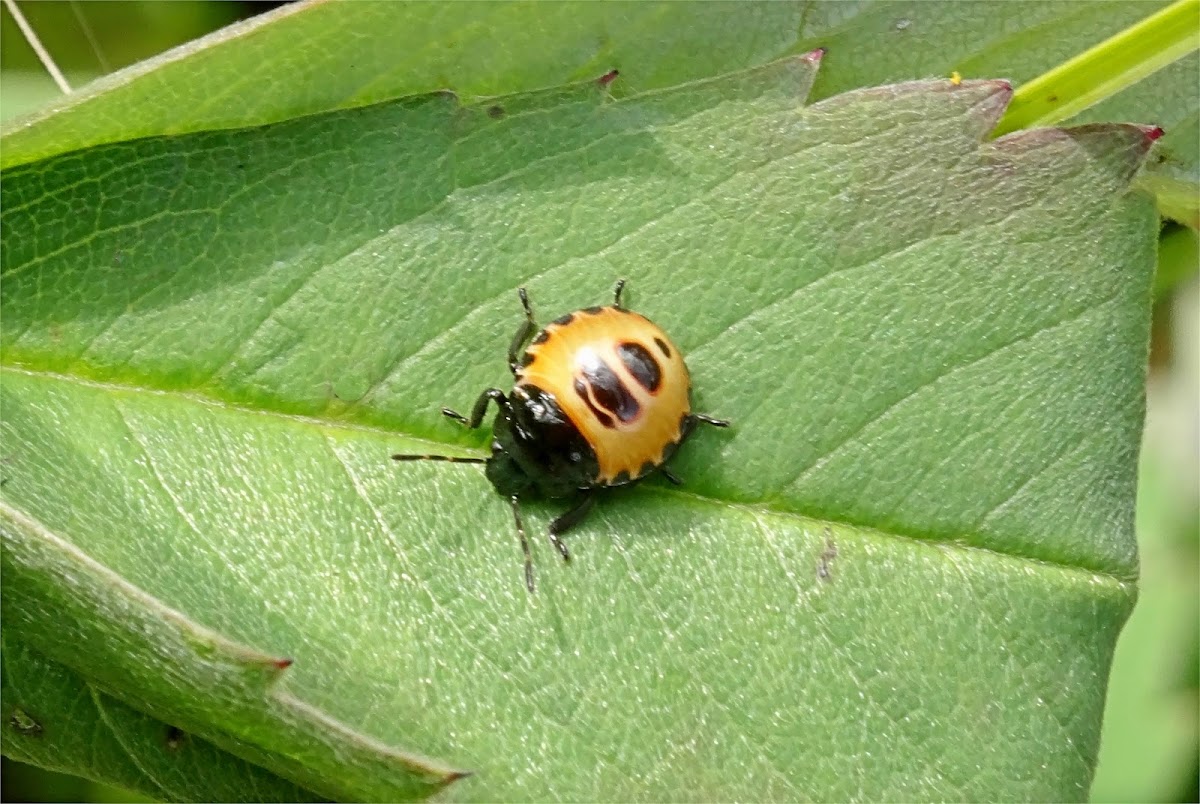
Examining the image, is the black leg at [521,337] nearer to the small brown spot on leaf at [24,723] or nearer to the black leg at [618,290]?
the black leg at [618,290]

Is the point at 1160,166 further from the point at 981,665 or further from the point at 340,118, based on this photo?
the point at 340,118

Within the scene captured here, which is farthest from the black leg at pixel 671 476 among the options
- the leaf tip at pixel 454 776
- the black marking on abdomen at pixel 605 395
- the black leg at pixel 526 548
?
the leaf tip at pixel 454 776

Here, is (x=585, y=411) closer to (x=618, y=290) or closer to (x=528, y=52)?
(x=618, y=290)

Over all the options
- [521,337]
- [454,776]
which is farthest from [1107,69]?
[454,776]

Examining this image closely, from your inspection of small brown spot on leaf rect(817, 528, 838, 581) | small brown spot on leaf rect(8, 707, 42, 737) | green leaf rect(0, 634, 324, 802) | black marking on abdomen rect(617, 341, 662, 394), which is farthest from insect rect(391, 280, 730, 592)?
small brown spot on leaf rect(8, 707, 42, 737)

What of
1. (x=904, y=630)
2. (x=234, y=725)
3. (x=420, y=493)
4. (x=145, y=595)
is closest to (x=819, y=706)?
(x=904, y=630)

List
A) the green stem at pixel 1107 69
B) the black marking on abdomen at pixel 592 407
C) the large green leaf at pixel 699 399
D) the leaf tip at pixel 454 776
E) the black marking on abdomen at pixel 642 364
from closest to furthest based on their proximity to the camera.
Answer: the leaf tip at pixel 454 776 → the large green leaf at pixel 699 399 → the black marking on abdomen at pixel 642 364 → the black marking on abdomen at pixel 592 407 → the green stem at pixel 1107 69

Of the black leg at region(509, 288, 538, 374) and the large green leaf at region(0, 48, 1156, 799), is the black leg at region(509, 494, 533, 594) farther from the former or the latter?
the black leg at region(509, 288, 538, 374)

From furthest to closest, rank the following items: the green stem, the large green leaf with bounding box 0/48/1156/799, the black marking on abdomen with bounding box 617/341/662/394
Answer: the green stem, the black marking on abdomen with bounding box 617/341/662/394, the large green leaf with bounding box 0/48/1156/799
